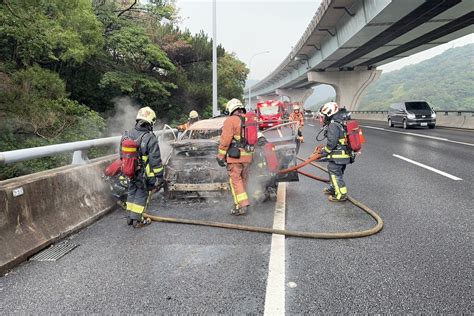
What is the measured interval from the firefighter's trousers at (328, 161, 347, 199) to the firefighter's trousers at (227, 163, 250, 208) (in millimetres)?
1478

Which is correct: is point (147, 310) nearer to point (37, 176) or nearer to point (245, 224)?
point (245, 224)

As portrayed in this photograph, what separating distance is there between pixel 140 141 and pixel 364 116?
3792 centimetres

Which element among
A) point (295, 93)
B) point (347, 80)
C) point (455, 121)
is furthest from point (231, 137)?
point (295, 93)

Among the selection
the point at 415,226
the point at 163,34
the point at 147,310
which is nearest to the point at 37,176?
the point at 147,310

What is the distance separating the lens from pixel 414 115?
835 inches

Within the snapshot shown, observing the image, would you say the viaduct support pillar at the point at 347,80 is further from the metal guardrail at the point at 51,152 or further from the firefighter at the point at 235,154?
the metal guardrail at the point at 51,152

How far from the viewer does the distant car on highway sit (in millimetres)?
21094

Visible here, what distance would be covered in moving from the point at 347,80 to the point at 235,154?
128 feet

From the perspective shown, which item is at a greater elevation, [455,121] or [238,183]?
[238,183]

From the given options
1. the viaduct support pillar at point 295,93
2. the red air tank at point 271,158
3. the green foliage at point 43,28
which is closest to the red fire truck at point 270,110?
the green foliage at point 43,28

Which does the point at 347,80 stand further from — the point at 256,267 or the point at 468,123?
the point at 256,267

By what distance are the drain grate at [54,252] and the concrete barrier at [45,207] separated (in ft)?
0.23

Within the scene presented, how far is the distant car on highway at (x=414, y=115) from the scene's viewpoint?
21094 millimetres

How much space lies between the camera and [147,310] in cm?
265
